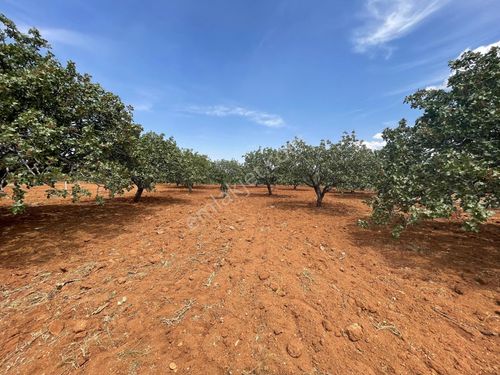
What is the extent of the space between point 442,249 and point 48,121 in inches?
476

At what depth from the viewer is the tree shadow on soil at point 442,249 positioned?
515cm

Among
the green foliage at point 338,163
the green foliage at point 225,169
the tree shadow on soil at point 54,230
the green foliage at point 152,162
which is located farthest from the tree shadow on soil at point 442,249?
the green foliage at point 225,169

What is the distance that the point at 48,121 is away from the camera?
647 cm

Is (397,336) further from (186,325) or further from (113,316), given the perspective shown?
(113,316)

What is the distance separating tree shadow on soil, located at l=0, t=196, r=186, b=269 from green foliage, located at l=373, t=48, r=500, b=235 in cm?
947

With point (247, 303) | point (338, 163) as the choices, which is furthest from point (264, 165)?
point (247, 303)

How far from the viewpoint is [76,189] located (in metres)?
6.54

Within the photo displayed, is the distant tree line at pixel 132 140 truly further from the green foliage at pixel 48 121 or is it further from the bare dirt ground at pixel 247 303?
the bare dirt ground at pixel 247 303

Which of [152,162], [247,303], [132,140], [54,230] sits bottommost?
[247,303]

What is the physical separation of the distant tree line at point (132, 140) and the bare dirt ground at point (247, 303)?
1.37 metres

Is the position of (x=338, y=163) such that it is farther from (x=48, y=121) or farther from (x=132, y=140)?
(x=48, y=121)

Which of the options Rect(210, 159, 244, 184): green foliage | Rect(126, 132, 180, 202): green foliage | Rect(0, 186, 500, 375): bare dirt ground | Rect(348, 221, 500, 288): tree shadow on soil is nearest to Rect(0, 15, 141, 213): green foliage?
Rect(126, 132, 180, 202): green foliage

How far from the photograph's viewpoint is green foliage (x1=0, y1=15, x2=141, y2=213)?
5.85m

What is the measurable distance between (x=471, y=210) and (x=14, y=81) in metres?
12.1
